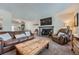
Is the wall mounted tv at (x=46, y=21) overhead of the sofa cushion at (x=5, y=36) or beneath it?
overhead

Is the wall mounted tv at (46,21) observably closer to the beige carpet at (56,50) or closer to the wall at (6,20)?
the beige carpet at (56,50)

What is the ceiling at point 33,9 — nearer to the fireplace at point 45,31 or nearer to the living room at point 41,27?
the living room at point 41,27

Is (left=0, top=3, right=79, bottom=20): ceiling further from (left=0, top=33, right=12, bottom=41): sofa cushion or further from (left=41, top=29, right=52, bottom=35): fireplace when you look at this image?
(left=0, top=33, right=12, bottom=41): sofa cushion

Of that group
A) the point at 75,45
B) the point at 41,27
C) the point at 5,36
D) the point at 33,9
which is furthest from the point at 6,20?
the point at 75,45

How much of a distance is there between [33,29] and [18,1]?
2.22 feet

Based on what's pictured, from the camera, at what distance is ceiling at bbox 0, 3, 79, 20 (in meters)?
2.49

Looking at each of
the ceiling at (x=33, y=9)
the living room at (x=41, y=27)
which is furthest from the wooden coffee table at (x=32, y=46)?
the ceiling at (x=33, y=9)

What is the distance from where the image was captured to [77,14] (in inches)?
97.3

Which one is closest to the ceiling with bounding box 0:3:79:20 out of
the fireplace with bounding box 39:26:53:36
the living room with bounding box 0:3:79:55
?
the living room with bounding box 0:3:79:55

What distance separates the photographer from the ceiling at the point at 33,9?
2.49 meters

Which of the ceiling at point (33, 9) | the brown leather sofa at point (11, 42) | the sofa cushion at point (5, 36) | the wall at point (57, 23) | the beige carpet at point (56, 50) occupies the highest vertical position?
the ceiling at point (33, 9)

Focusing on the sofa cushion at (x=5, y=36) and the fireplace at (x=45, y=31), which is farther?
the fireplace at (x=45, y=31)
